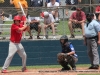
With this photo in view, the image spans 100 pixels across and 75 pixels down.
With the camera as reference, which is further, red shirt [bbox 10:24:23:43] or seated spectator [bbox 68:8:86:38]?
seated spectator [bbox 68:8:86:38]

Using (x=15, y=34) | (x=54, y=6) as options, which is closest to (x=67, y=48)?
(x=15, y=34)

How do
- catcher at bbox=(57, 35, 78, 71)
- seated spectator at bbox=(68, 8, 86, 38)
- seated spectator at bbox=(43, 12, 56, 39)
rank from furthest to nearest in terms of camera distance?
1. seated spectator at bbox=(43, 12, 56, 39)
2. seated spectator at bbox=(68, 8, 86, 38)
3. catcher at bbox=(57, 35, 78, 71)

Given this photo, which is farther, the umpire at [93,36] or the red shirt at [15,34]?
the umpire at [93,36]

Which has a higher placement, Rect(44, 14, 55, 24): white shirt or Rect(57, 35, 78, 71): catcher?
Rect(44, 14, 55, 24): white shirt

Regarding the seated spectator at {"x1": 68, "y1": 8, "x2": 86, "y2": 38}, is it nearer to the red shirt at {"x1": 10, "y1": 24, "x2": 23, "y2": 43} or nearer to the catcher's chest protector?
the catcher's chest protector

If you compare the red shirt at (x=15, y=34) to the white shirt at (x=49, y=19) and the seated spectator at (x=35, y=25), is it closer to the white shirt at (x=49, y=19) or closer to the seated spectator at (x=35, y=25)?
the seated spectator at (x=35, y=25)

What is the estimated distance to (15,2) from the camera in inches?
692

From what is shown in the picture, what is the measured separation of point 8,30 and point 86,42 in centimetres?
373

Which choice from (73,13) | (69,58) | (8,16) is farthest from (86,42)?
(8,16)

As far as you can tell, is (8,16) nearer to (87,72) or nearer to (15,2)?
(15,2)

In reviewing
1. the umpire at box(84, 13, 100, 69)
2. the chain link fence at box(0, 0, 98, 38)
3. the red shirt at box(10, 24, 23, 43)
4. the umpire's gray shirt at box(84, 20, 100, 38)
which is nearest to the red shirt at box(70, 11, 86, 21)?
the chain link fence at box(0, 0, 98, 38)

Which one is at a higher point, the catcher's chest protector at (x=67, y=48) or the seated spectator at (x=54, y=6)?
the seated spectator at (x=54, y=6)

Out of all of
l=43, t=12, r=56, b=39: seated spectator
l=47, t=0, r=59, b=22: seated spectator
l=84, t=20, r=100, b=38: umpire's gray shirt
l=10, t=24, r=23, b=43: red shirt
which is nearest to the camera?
l=10, t=24, r=23, b=43: red shirt

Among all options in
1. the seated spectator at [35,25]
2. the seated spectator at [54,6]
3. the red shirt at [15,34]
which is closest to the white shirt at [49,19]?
the seated spectator at [54,6]
